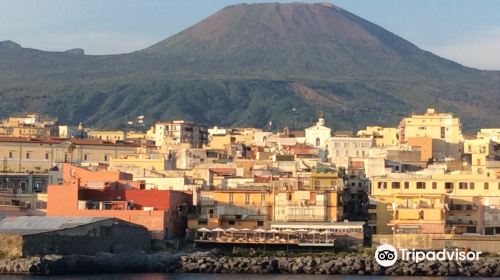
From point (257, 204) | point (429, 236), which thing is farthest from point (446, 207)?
point (257, 204)

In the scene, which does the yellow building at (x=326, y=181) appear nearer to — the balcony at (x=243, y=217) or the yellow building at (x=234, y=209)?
the yellow building at (x=234, y=209)

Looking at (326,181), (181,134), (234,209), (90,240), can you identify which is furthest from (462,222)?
(181,134)

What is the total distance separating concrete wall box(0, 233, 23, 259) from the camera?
5162 centimetres

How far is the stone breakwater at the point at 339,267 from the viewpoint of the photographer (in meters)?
52.6

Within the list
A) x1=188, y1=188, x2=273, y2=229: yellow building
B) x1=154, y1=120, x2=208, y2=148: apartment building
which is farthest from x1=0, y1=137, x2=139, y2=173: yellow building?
x1=188, y1=188, x2=273, y2=229: yellow building

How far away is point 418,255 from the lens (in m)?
54.7

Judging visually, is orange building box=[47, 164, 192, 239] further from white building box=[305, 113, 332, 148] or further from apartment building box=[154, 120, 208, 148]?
apartment building box=[154, 120, 208, 148]

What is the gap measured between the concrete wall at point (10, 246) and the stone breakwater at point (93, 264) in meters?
0.51

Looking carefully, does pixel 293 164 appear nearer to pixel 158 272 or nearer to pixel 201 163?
pixel 201 163

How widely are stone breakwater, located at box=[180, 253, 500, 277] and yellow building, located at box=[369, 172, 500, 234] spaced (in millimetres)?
5680

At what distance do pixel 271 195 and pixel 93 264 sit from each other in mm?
10972

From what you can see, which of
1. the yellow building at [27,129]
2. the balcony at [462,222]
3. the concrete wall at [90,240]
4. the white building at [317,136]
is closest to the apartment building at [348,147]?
the white building at [317,136]

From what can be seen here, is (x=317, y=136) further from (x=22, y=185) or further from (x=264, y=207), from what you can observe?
(x=264, y=207)

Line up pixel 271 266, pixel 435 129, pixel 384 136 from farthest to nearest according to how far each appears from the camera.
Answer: pixel 384 136 → pixel 435 129 → pixel 271 266
